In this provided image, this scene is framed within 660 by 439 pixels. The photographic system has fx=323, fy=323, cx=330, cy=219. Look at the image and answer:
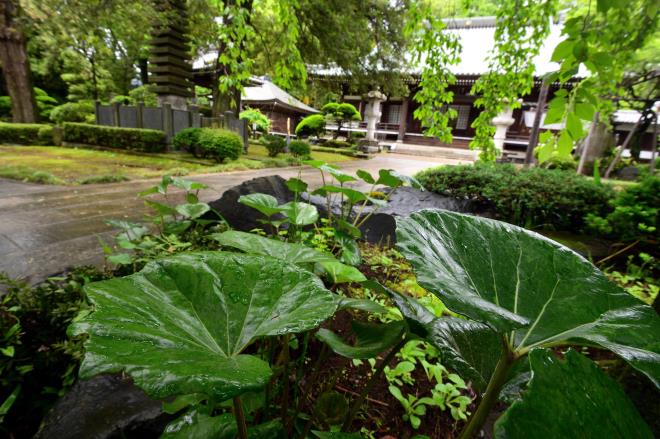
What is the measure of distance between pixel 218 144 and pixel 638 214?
7.64m

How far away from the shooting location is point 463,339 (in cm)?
63

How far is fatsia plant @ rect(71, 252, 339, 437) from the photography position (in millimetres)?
352

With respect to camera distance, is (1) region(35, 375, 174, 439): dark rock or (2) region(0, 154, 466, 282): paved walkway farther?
(2) region(0, 154, 466, 282): paved walkway

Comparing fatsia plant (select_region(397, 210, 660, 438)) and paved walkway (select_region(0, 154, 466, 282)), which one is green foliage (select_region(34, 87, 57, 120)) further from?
fatsia plant (select_region(397, 210, 660, 438))

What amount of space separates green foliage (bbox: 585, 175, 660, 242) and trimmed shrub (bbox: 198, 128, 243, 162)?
7.32m

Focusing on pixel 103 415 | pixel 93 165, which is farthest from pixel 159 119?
pixel 103 415

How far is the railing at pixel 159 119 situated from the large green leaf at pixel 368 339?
9.37 m

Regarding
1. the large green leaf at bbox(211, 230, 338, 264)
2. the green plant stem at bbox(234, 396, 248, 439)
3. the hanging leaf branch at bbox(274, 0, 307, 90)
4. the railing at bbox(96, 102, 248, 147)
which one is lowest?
the green plant stem at bbox(234, 396, 248, 439)

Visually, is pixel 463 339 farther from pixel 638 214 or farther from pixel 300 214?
pixel 638 214

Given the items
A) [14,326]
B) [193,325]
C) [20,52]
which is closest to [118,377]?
[14,326]

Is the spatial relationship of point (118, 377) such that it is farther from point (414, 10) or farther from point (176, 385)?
point (414, 10)

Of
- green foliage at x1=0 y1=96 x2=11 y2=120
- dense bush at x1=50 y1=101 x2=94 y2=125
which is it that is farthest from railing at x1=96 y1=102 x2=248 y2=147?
green foliage at x1=0 y1=96 x2=11 y2=120

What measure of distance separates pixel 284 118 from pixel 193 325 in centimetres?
2250

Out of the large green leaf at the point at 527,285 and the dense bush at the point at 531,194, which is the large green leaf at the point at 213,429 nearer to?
the large green leaf at the point at 527,285
